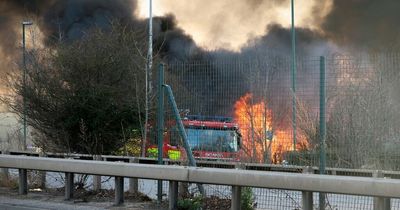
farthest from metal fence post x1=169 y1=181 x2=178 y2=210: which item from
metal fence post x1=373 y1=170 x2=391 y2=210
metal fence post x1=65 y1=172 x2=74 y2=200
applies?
metal fence post x1=373 y1=170 x2=391 y2=210

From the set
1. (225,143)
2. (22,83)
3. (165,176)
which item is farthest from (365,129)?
(22,83)

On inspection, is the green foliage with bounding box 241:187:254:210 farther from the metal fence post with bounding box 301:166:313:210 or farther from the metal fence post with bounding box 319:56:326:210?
the metal fence post with bounding box 319:56:326:210

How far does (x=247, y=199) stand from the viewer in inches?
314

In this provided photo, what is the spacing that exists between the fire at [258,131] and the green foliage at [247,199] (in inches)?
56.1

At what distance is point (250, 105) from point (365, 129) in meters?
1.94

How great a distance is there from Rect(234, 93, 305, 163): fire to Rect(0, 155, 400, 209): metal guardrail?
1.97 meters

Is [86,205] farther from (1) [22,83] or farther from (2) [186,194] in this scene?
(1) [22,83]

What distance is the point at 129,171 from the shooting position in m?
8.26

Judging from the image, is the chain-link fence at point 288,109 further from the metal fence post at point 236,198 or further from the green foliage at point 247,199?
the metal fence post at point 236,198

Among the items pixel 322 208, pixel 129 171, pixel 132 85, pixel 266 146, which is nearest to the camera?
pixel 322 208

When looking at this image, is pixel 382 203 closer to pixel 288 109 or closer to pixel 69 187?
pixel 288 109

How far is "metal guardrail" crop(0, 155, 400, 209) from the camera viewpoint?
264 inches

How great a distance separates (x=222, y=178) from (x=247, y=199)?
0.62 metres

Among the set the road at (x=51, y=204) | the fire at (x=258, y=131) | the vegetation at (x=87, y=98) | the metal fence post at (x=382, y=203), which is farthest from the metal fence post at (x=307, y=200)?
the vegetation at (x=87, y=98)
